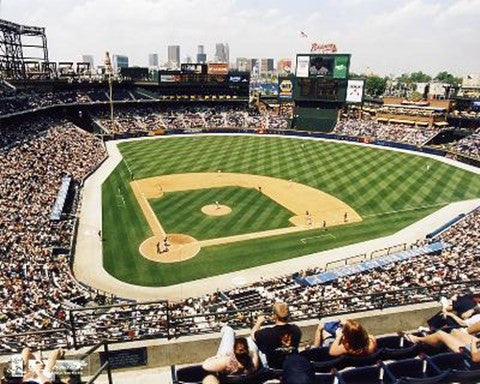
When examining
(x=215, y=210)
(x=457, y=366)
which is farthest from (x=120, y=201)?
(x=457, y=366)

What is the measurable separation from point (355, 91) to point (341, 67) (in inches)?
193

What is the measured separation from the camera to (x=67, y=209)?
125ft

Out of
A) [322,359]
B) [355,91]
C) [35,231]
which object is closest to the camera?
[322,359]

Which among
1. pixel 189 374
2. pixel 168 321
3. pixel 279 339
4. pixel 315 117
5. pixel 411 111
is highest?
pixel 279 339

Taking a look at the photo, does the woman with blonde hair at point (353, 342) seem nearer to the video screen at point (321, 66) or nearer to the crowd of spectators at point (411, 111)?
the video screen at point (321, 66)

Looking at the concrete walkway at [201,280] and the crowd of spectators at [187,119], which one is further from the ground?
the crowd of spectators at [187,119]

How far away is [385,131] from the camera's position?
7425 centimetres

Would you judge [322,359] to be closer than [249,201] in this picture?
Yes

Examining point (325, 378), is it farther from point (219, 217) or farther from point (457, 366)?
point (219, 217)

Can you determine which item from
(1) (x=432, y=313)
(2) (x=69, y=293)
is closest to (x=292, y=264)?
(2) (x=69, y=293)

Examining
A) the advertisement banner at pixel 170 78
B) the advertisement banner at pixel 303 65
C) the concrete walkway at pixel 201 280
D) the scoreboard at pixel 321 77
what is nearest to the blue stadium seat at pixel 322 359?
the concrete walkway at pixel 201 280

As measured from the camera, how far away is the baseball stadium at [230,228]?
7.92 metres

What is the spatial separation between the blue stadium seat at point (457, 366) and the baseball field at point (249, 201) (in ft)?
72.1

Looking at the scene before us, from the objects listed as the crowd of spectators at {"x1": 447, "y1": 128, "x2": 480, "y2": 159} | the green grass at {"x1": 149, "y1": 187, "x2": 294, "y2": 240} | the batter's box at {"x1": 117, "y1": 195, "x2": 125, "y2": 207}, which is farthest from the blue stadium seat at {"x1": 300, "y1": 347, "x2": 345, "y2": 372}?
the crowd of spectators at {"x1": 447, "y1": 128, "x2": 480, "y2": 159}
